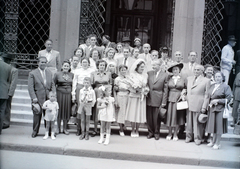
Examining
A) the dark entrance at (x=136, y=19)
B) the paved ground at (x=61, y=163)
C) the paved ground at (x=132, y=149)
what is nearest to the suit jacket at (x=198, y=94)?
the paved ground at (x=132, y=149)

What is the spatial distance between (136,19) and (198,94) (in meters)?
6.97

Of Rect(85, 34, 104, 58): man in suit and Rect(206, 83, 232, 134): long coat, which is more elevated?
Rect(85, 34, 104, 58): man in suit

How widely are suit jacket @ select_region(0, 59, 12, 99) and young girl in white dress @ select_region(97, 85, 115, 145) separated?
2206 mm

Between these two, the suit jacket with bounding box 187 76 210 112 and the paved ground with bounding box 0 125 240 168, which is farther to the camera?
the suit jacket with bounding box 187 76 210 112

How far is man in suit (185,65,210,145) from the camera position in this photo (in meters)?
7.87

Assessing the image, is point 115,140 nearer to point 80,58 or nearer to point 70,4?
point 80,58

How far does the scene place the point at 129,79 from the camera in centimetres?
817

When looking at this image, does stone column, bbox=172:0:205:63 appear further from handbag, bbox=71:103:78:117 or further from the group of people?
handbag, bbox=71:103:78:117

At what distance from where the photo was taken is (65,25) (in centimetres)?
1070

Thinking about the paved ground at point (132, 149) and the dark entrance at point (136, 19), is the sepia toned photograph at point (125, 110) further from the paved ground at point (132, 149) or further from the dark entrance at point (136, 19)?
the dark entrance at point (136, 19)

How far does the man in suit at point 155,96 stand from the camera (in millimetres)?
8211

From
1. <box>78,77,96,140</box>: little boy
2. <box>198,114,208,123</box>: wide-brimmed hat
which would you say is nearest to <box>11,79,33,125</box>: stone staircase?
<box>78,77,96,140</box>: little boy

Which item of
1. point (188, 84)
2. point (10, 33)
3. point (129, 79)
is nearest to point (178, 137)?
point (188, 84)

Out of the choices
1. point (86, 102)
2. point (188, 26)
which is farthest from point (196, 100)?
point (188, 26)
